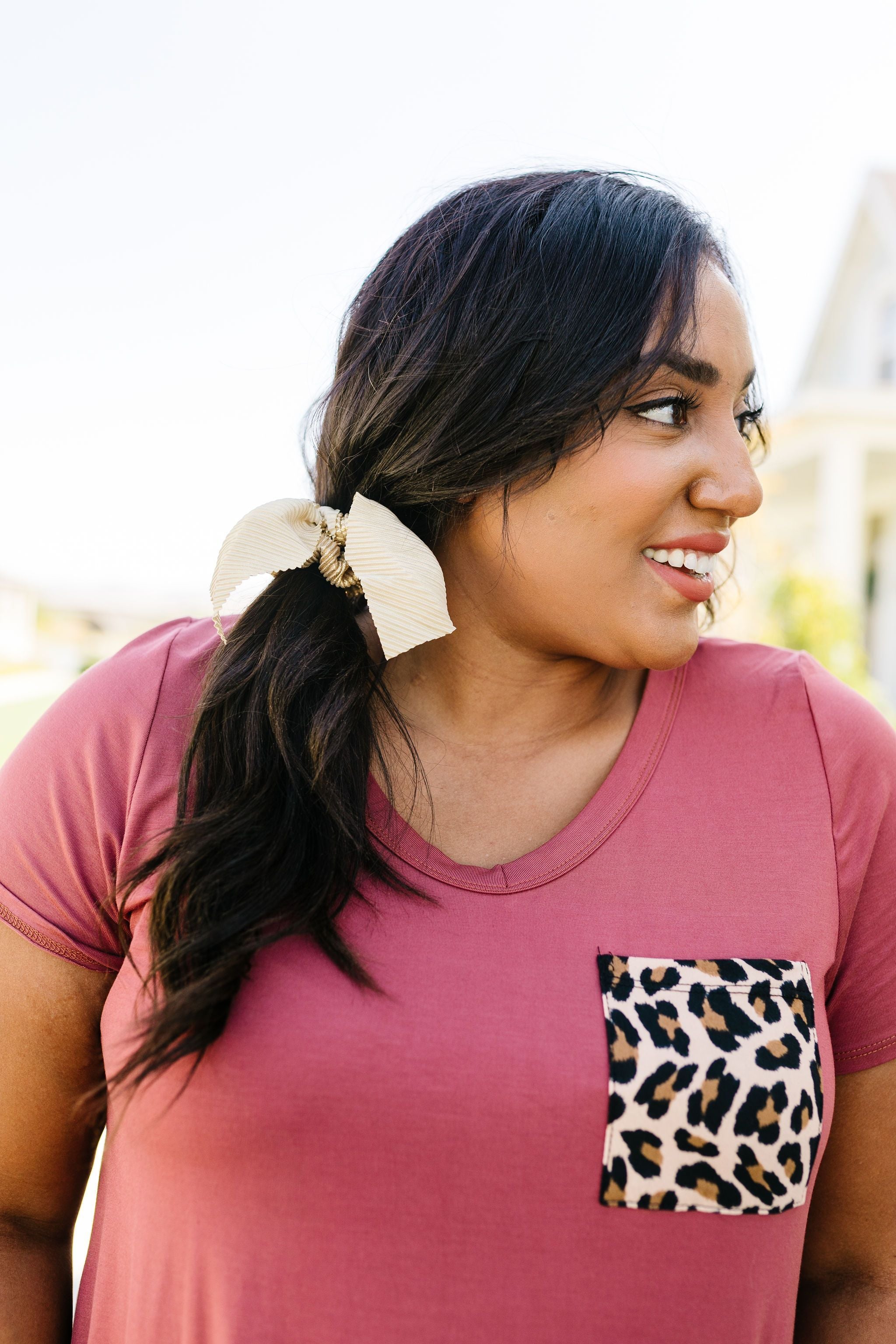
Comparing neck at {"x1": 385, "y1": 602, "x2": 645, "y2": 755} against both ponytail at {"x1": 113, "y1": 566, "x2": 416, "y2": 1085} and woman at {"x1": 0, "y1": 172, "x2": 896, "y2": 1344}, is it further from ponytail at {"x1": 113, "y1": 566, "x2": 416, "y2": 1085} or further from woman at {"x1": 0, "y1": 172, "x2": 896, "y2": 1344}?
ponytail at {"x1": 113, "y1": 566, "x2": 416, "y2": 1085}

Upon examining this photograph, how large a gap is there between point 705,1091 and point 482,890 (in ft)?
1.21

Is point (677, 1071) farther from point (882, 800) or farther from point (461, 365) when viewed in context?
point (461, 365)

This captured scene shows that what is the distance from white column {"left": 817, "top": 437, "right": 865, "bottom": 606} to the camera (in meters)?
11.3

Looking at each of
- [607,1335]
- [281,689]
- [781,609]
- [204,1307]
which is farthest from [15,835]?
[781,609]

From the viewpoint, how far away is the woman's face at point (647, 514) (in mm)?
1480

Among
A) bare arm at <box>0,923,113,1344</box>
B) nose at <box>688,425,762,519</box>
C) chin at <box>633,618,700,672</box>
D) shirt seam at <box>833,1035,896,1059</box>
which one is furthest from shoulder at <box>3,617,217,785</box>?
shirt seam at <box>833,1035,896,1059</box>

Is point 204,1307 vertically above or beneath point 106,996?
beneath

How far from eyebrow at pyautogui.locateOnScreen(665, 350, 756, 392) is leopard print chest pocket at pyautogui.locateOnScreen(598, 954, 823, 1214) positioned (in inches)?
32.0

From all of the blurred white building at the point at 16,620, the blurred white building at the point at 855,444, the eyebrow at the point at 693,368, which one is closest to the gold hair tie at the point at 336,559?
the eyebrow at the point at 693,368

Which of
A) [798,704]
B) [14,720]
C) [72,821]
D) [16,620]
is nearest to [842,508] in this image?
[14,720]

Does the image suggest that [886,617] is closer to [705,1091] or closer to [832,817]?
[832,817]

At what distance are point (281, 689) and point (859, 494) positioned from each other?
11087 millimetres

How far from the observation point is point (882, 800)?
1.51 m

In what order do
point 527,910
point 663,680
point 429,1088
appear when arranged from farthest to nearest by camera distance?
point 663,680 → point 527,910 → point 429,1088
